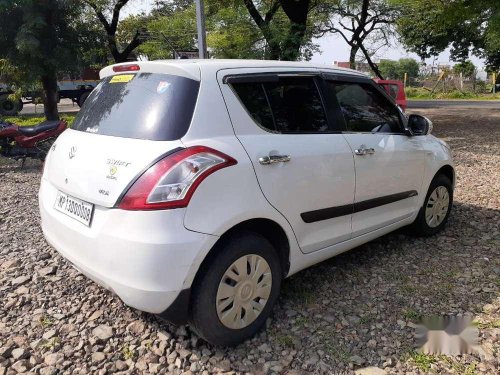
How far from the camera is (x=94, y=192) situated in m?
2.48

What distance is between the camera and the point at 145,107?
261 cm

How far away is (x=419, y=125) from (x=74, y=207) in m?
2.97

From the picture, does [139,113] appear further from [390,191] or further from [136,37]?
[136,37]

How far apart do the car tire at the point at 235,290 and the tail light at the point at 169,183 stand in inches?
15.7

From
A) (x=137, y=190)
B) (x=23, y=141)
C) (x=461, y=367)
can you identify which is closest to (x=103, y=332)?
(x=137, y=190)

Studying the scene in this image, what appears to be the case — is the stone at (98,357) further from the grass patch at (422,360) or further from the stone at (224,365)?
the grass patch at (422,360)

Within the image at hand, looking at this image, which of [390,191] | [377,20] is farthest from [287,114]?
[377,20]

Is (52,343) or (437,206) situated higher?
(437,206)

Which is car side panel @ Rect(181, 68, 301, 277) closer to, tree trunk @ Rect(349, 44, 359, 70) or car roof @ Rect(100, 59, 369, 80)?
car roof @ Rect(100, 59, 369, 80)

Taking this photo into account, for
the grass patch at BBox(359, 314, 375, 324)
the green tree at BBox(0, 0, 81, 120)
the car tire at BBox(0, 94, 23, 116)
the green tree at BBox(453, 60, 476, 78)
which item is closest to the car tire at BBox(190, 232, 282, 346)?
the grass patch at BBox(359, 314, 375, 324)

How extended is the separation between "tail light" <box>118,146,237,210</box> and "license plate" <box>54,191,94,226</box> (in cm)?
31

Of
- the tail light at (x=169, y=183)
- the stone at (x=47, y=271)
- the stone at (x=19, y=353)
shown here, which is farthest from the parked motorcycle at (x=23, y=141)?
the tail light at (x=169, y=183)

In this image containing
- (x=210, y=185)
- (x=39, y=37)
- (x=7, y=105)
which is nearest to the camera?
(x=210, y=185)

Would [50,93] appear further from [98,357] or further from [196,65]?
[98,357]
